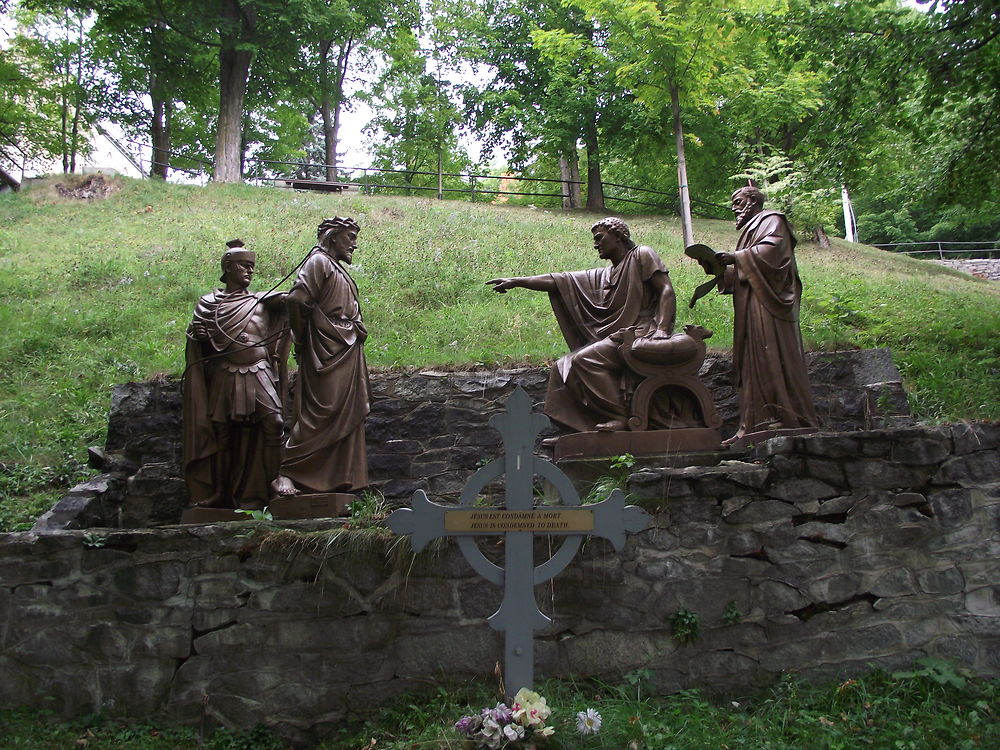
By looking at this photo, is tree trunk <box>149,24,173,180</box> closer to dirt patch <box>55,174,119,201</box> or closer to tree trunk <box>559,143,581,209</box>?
dirt patch <box>55,174,119,201</box>

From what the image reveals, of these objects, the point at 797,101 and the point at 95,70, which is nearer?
the point at 797,101

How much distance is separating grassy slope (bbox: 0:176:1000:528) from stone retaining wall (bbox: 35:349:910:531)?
458 millimetres

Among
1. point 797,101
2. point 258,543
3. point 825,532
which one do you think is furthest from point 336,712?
point 797,101

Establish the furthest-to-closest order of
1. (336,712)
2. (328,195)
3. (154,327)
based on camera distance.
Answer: (328,195)
(154,327)
(336,712)

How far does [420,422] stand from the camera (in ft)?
27.3

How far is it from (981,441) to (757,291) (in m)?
1.91

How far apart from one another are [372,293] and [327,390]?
6425mm

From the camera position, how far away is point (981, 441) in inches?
201

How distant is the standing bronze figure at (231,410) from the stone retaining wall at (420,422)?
43.4 inches

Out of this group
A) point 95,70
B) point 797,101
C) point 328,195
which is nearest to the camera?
point 797,101

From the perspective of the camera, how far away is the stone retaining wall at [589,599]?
4.86 metres

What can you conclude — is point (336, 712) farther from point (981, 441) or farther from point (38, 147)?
point (38, 147)

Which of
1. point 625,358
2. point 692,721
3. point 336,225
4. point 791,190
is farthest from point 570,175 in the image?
point 692,721

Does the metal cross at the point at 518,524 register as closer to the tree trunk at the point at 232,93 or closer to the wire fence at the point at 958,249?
the tree trunk at the point at 232,93
